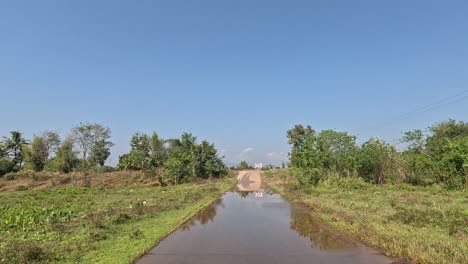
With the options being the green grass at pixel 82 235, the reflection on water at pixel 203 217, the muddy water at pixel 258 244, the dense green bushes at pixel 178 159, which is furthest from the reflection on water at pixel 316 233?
the dense green bushes at pixel 178 159

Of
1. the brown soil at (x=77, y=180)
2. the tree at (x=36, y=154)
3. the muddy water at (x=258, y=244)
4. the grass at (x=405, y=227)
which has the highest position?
the tree at (x=36, y=154)

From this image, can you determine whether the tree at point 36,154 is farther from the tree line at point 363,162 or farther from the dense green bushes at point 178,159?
the tree line at point 363,162

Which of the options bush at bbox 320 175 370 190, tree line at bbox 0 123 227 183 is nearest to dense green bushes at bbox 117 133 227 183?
tree line at bbox 0 123 227 183

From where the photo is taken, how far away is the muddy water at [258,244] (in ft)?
29.1

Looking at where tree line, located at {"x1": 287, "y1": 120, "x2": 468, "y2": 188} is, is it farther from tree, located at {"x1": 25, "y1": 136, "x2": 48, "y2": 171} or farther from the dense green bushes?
tree, located at {"x1": 25, "y1": 136, "x2": 48, "y2": 171}

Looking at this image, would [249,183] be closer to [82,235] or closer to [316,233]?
[316,233]

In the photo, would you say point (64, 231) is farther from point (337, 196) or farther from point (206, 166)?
point (206, 166)

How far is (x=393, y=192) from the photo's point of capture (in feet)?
75.0

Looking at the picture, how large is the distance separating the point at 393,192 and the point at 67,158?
4460cm

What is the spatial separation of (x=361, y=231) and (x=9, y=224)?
42.4ft

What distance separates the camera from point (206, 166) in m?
46.0

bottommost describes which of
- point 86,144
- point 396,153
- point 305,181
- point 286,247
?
point 286,247

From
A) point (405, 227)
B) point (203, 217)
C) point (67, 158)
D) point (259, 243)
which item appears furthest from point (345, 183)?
point (67, 158)

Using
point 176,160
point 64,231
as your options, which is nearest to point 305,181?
point 176,160
